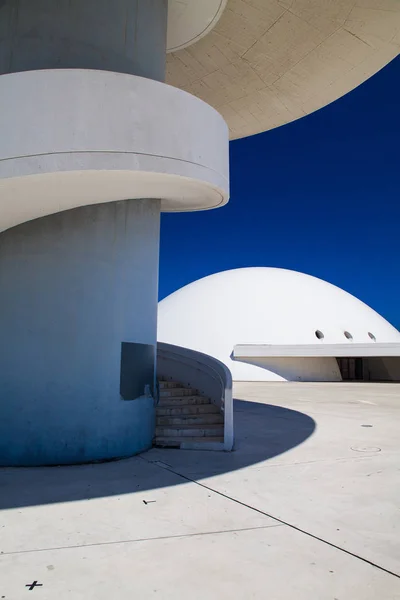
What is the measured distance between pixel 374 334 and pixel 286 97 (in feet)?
77.5

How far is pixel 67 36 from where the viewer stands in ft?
24.1

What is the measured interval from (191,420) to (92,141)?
525cm

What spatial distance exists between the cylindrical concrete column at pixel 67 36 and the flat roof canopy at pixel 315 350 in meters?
22.5

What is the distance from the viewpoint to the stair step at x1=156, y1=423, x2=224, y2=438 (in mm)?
8305

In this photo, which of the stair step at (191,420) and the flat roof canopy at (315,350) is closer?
the stair step at (191,420)

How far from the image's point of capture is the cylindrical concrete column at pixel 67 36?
728 centimetres

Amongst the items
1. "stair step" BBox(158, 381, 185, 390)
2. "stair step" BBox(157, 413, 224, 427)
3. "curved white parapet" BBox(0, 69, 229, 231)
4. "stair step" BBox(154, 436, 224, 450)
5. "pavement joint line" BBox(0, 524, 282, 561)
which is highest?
"curved white parapet" BBox(0, 69, 229, 231)

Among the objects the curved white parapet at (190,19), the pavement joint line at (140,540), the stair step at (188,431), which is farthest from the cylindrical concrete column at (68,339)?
the curved white parapet at (190,19)

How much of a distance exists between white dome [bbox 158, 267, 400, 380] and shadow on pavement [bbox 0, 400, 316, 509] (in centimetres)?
2052

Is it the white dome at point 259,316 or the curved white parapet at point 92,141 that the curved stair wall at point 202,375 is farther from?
the white dome at point 259,316

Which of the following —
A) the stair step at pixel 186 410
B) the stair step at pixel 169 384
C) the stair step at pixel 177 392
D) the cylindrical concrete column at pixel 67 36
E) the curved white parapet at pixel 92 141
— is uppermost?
the cylindrical concrete column at pixel 67 36

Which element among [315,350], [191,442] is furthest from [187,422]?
[315,350]

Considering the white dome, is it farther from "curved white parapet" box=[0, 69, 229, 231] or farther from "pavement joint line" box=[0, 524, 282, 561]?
"pavement joint line" box=[0, 524, 282, 561]

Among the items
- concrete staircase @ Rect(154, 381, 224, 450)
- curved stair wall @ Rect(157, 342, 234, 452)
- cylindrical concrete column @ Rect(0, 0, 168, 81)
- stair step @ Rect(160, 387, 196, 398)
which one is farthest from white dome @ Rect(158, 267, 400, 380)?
cylindrical concrete column @ Rect(0, 0, 168, 81)
